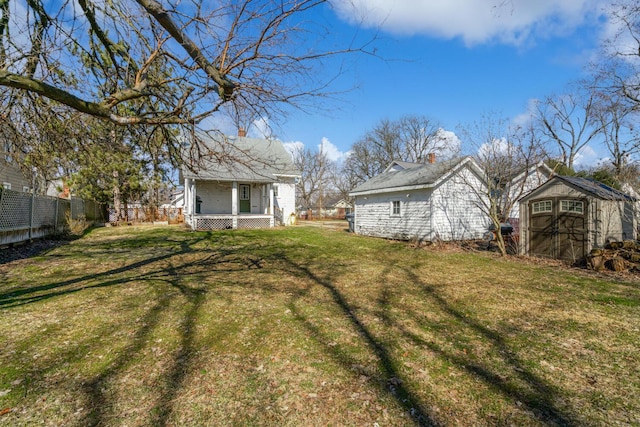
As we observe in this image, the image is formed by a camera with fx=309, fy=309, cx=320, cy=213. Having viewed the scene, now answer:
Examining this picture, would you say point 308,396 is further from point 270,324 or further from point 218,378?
point 270,324

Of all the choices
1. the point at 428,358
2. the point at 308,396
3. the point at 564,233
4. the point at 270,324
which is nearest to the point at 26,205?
the point at 270,324

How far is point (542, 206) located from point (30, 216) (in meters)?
17.0

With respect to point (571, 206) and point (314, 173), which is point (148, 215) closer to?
point (571, 206)

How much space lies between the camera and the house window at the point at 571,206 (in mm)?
8938

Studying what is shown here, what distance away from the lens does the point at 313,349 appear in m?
3.50

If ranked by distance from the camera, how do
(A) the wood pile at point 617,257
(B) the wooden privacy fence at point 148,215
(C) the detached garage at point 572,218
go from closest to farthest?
(A) the wood pile at point 617,257 → (C) the detached garage at point 572,218 → (B) the wooden privacy fence at point 148,215

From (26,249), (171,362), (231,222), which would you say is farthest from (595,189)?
(26,249)

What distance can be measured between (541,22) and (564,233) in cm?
624

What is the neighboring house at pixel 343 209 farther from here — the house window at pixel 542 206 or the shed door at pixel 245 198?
the house window at pixel 542 206

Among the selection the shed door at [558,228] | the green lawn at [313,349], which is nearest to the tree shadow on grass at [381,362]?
the green lawn at [313,349]

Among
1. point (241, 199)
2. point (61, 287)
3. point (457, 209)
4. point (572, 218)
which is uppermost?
point (241, 199)

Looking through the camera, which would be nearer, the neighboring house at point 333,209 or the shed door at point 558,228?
the shed door at point 558,228

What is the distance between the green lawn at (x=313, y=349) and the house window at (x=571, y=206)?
2.72 m

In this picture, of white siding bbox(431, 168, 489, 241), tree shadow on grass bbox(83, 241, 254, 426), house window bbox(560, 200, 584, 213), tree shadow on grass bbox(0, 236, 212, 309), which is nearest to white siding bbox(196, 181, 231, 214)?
tree shadow on grass bbox(0, 236, 212, 309)
